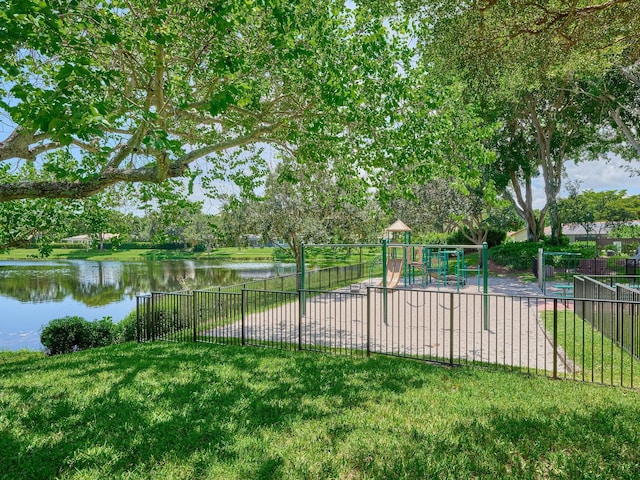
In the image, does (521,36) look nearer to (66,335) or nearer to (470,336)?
(470,336)

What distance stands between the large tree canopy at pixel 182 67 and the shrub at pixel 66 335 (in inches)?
193

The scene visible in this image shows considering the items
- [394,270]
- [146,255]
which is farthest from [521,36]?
[146,255]

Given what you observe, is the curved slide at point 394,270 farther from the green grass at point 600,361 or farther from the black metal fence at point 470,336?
the green grass at point 600,361

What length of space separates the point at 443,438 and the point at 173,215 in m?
8.77

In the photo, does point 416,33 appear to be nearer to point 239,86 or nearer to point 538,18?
point 538,18

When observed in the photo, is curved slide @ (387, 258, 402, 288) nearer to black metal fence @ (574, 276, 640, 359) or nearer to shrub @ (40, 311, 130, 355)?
black metal fence @ (574, 276, 640, 359)

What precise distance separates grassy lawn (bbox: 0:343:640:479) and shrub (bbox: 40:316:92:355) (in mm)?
4587

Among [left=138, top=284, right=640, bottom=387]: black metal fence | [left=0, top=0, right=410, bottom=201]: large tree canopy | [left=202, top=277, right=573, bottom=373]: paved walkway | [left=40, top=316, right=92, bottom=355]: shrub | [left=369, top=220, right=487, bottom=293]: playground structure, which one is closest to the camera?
[left=0, top=0, right=410, bottom=201]: large tree canopy

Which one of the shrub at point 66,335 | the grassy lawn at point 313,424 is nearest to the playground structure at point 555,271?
the grassy lawn at point 313,424

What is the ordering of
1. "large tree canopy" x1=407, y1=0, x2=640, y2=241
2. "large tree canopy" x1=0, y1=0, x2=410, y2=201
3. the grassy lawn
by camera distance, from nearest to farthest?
the grassy lawn < "large tree canopy" x1=0, y1=0, x2=410, y2=201 < "large tree canopy" x1=407, y1=0, x2=640, y2=241

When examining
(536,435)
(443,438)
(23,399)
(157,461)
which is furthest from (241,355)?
(536,435)

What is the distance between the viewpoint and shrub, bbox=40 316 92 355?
32.6ft

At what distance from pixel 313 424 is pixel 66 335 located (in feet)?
29.0

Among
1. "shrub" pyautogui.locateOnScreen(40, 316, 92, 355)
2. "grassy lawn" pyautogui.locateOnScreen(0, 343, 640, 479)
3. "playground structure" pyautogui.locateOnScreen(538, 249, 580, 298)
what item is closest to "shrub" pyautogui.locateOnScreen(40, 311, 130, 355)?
"shrub" pyautogui.locateOnScreen(40, 316, 92, 355)
